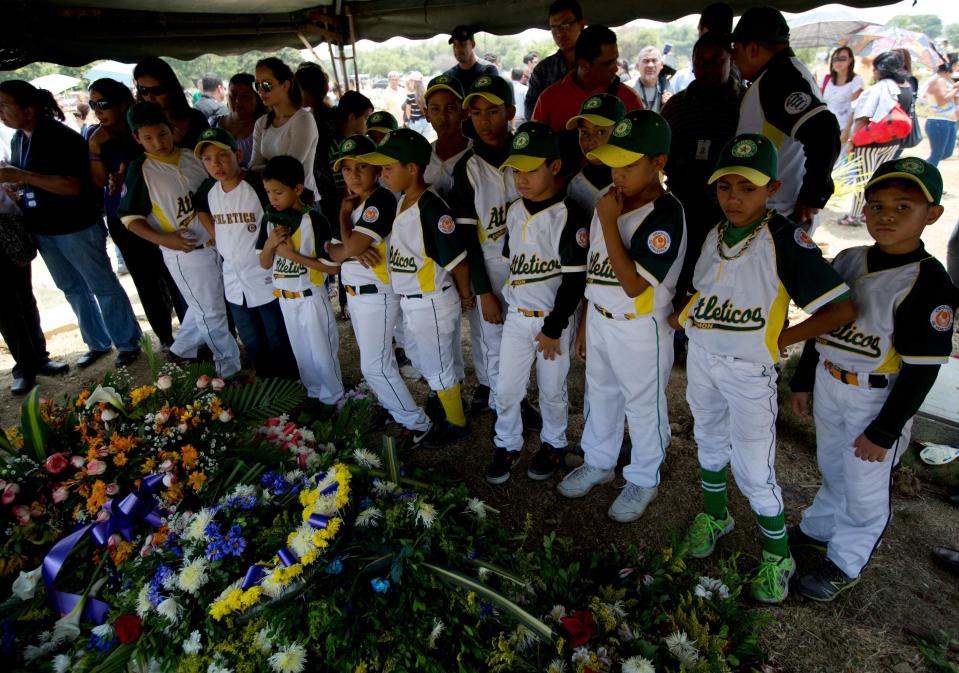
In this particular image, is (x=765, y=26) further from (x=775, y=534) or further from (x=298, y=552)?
(x=298, y=552)

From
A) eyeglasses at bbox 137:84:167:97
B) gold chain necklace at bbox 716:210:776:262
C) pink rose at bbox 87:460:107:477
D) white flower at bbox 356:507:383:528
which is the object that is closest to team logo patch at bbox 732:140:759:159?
gold chain necklace at bbox 716:210:776:262

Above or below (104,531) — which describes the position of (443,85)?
above

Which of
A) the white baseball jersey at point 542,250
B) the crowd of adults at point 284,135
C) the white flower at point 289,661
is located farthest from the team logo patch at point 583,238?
the white flower at point 289,661

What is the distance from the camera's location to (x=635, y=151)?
2.18 meters

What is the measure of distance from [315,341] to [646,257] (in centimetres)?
225

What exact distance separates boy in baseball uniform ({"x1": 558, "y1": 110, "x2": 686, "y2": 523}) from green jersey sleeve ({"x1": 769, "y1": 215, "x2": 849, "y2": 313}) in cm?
39

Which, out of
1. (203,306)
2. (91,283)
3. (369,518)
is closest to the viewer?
(369,518)

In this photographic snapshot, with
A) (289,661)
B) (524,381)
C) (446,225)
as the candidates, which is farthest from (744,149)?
(289,661)

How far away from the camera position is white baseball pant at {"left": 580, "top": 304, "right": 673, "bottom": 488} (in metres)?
2.53

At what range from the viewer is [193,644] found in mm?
1775

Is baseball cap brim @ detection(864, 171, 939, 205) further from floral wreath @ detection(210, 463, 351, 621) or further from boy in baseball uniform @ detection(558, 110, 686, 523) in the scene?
floral wreath @ detection(210, 463, 351, 621)

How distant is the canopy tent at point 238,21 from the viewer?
4.44 meters

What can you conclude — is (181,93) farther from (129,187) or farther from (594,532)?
(594,532)

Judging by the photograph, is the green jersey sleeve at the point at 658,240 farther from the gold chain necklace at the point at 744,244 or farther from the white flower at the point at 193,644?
the white flower at the point at 193,644
